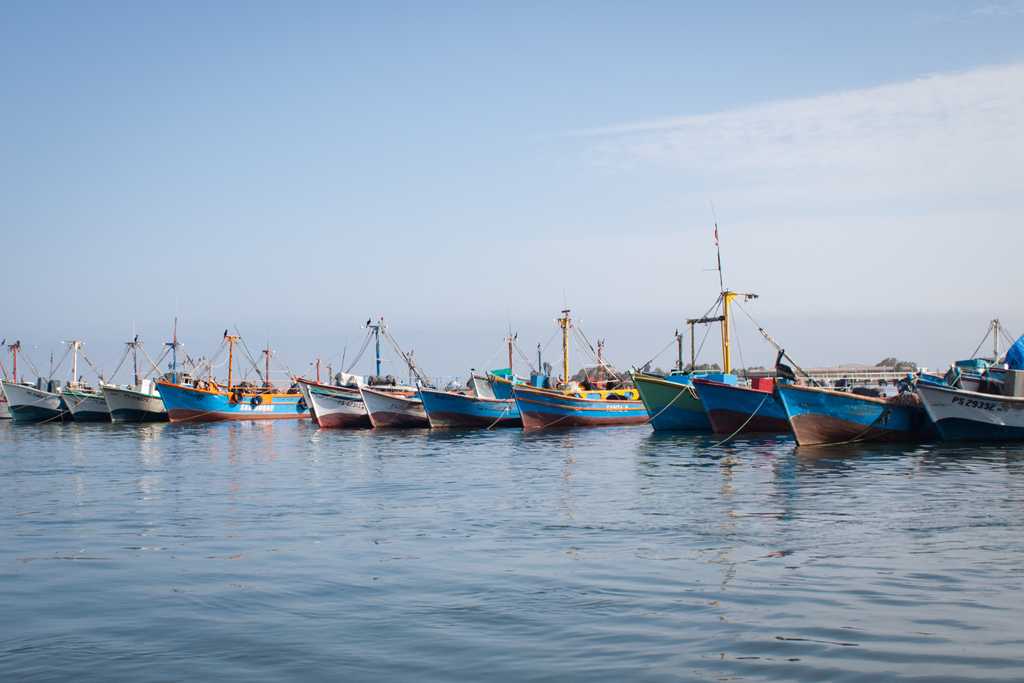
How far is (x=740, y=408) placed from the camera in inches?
1583

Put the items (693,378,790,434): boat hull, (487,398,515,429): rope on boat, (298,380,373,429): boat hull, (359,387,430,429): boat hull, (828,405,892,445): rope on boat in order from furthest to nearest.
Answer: (298,380,373,429): boat hull < (359,387,430,429): boat hull < (487,398,515,429): rope on boat < (693,378,790,434): boat hull < (828,405,892,445): rope on boat

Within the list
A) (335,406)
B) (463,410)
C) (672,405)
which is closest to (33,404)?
(335,406)

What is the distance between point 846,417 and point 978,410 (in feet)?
13.5

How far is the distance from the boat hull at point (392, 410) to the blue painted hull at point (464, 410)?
2470mm

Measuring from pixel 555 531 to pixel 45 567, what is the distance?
307 inches

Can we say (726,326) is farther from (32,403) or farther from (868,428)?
(32,403)

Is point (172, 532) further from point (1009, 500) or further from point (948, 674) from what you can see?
point (1009, 500)

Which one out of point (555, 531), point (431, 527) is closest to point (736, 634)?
point (555, 531)

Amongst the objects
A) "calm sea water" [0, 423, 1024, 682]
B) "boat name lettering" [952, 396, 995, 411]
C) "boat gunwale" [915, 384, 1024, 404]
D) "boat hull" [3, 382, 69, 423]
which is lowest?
"calm sea water" [0, 423, 1024, 682]

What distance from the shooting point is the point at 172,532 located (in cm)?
1739

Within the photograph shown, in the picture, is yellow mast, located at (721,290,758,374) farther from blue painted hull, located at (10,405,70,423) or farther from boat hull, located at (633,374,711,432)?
blue painted hull, located at (10,405,70,423)

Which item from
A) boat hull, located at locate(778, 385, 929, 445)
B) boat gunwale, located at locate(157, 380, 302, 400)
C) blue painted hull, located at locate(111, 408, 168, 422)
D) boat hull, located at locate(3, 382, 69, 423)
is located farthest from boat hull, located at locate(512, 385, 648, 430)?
boat hull, located at locate(3, 382, 69, 423)

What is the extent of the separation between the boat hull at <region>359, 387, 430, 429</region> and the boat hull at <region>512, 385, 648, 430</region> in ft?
25.3

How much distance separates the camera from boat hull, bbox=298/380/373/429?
60.3 meters
